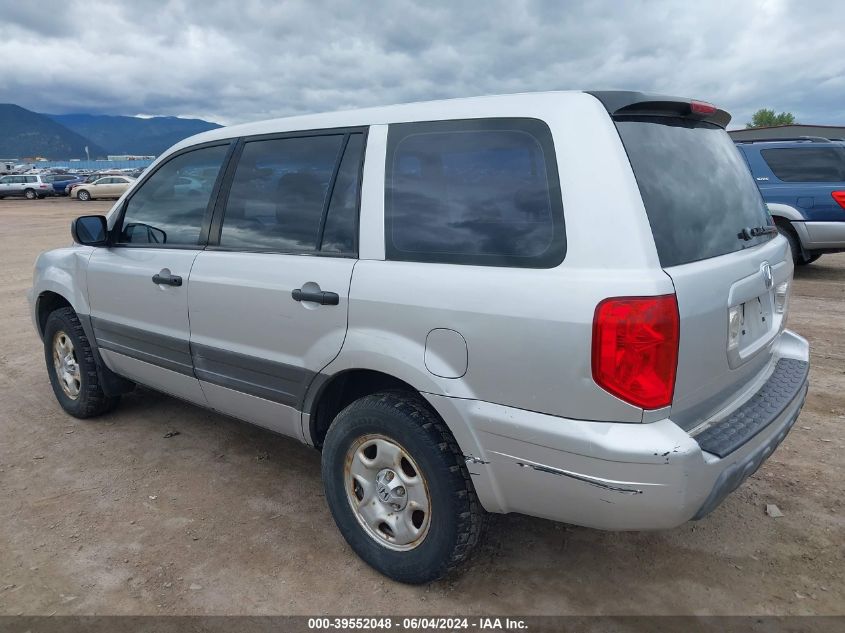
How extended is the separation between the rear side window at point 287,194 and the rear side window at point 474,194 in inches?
10.4

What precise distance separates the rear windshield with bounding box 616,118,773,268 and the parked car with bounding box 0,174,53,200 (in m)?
41.0

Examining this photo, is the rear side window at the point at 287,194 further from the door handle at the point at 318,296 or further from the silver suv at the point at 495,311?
the door handle at the point at 318,296

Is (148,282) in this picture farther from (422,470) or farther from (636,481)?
(636,481)

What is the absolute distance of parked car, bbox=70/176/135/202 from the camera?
108 feet

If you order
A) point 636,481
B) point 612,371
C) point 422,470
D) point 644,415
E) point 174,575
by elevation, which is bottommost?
point 174,575

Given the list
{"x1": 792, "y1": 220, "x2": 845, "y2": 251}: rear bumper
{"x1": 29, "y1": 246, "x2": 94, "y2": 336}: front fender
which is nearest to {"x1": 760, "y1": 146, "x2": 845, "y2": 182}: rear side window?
{"x1": 792, "y1": 220, "x2": 845, "y2": 251}: rear bumper

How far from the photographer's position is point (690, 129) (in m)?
2.50

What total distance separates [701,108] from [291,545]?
2.54 meters

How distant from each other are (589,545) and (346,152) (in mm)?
2051

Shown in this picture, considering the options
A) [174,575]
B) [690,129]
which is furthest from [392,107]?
[174,575]

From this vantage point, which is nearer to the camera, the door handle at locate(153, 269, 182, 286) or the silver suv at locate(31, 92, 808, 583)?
the silver suv at locate(31, 92, 808, 583)

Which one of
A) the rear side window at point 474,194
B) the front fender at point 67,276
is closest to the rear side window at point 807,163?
the rear side window at point 474,194

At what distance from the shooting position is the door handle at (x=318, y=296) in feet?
8.38

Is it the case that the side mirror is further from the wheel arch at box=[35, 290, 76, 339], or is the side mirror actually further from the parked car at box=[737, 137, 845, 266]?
the parked car at box=[737, 137, 845, 266]
